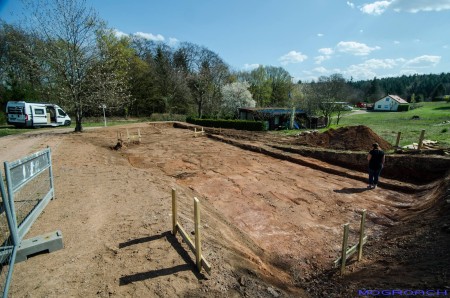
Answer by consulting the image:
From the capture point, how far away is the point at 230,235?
21.6 feet

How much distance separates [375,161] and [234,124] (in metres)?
21.3

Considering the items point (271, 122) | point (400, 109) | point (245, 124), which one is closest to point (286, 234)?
point (245, 124)

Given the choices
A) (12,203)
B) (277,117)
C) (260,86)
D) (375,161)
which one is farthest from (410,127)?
(260,86)

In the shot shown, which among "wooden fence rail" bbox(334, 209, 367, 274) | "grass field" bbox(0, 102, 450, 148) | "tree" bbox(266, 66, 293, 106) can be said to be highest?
"tree" bbox(266, 66, 293, 106)

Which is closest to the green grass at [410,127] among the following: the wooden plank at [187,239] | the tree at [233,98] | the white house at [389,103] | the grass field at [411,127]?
the grass field at [411,127]

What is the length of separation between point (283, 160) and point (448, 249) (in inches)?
432

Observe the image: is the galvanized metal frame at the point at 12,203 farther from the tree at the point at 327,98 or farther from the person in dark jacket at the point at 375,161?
the tree at the point at 327,98

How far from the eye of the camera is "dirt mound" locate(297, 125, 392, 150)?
1748 centimetres

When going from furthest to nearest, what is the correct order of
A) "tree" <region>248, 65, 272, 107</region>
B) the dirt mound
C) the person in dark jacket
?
"tree" <region>248, 65, 272, 107</region>
the dirt mound
the person in dark jacket

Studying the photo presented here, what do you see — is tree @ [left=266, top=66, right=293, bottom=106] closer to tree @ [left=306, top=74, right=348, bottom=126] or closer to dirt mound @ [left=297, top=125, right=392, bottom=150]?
tree @ [left=306, top=74, right=348, bottom=126]

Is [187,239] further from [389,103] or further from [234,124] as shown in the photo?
[389,103]

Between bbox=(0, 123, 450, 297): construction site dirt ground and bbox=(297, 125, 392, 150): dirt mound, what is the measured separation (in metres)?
6.46

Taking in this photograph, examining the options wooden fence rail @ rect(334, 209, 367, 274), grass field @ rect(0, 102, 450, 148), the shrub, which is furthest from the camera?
the shrub

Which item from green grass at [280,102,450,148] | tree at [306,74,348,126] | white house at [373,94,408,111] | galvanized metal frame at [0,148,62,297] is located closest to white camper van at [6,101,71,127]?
galvanized metal frame at [0,148,62,297]
